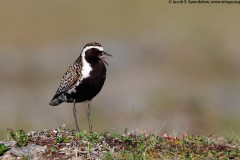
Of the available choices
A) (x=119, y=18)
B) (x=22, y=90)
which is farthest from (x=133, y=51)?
(x=119, y=18)

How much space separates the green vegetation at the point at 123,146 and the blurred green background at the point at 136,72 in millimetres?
612

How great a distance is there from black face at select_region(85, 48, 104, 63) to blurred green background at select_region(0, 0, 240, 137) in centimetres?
137

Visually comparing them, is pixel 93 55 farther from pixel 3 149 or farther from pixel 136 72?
pixel 136 72

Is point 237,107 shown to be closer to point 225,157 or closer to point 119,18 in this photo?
point 225,157

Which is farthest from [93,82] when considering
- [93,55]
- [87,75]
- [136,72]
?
[136,72]

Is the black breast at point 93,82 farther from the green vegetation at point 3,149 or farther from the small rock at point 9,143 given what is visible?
the green vegetation at point 3,149

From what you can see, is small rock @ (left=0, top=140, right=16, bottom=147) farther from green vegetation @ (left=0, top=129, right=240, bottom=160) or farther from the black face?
the black face

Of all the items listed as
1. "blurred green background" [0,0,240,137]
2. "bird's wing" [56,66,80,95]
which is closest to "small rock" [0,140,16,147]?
"blurred green background" [0,0,240,137]

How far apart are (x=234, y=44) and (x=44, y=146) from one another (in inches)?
1045

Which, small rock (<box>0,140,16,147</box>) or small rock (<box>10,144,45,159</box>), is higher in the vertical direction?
small rock (<box>0,140,16,147</box>)

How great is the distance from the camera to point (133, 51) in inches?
1492

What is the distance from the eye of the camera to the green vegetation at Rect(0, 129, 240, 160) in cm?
1205

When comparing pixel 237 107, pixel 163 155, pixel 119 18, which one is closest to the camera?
pixel 163 155

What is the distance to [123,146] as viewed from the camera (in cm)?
1245
